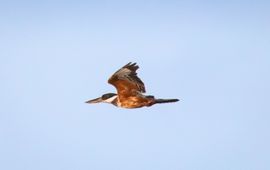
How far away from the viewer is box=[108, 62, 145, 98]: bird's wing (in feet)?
164

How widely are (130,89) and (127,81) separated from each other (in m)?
0.37

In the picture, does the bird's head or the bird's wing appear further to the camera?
the bird's head

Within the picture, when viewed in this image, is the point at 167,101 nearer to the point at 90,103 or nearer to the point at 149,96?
the point at 149,96

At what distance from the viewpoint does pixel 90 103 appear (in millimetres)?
52875

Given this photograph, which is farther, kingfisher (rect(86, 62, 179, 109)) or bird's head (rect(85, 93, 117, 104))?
bird's head (rect(85, 93, 117, 104))

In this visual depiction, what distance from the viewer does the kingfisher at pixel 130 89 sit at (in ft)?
164

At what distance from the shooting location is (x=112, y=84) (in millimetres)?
50188

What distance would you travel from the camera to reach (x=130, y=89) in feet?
165

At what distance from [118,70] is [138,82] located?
87cm

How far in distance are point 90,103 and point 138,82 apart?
10.7 ft

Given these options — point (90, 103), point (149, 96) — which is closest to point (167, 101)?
point (149, 96)

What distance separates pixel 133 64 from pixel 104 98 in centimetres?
198

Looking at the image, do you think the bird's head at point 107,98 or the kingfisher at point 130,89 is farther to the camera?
the bird's head at point 107,98

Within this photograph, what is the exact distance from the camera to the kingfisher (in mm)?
50062
